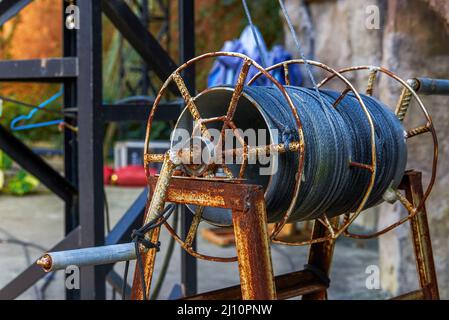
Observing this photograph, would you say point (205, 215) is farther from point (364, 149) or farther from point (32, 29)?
point (32, 29)

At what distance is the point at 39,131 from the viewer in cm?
1297

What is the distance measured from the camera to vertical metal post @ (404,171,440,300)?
226cm

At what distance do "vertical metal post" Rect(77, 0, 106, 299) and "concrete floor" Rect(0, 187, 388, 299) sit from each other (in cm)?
187

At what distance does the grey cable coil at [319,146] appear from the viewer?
5.78ft

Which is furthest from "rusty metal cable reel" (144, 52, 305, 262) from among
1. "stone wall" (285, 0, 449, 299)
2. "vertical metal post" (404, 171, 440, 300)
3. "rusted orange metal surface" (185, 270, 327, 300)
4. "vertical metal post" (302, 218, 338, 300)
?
"stone wall" (285, 0, 449, 299)

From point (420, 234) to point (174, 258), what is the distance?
11.9ft

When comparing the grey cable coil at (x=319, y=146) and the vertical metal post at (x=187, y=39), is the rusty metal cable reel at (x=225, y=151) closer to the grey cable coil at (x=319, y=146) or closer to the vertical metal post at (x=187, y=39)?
the grey cable coil at (x=319, y=146)

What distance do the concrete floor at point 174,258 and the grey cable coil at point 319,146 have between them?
244 cm

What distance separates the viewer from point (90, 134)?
264 centimetres

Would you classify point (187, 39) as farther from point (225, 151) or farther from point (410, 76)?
point (410, 76)

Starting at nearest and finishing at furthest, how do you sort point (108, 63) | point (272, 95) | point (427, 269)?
1. point (272, 95)
2. point (427, 269)
3. point (108, 63)

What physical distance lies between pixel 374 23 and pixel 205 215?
276 cm

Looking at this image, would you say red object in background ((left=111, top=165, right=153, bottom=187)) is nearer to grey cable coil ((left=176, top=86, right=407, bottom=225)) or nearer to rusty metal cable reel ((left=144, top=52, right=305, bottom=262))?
grey cable coil ((left=176, top=86, right=407, bottom=225))
